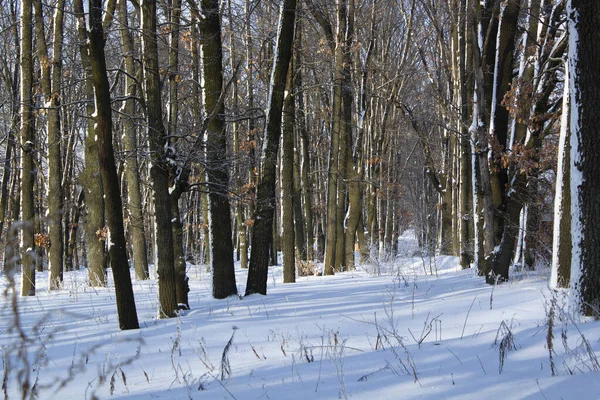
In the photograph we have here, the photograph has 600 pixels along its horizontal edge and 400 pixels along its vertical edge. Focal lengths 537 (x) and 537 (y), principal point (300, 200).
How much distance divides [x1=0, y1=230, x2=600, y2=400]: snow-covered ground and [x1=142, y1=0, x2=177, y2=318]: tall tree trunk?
461mm

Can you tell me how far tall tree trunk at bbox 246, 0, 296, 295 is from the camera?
372 inches

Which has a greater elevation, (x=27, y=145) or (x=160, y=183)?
(x=27, y=145)

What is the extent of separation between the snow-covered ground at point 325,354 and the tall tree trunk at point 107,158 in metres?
0.81

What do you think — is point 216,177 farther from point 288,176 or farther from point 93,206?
point 93,206

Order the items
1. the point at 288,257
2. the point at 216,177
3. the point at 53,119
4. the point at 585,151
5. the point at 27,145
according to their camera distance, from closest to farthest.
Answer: the point at 585,151
the point at 216,177
the point at 27,145
the point at 288,257
the point at 53,119

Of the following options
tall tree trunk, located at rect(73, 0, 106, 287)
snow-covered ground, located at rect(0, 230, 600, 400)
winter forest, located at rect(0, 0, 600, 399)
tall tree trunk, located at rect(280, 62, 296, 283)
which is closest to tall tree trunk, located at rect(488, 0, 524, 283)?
winter forest, located at rect(0, 0, 600, 399)

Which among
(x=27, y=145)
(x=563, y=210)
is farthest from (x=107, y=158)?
(x=27, y=145)

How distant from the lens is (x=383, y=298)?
8492 millimetres

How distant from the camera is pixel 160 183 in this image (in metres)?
7.92

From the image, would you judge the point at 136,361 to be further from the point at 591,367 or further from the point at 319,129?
the point at 319,129

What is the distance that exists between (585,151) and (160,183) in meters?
5.56

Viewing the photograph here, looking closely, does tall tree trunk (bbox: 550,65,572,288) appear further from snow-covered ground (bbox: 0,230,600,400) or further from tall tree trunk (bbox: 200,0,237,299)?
tall tree trunk (bbox: 200,0,237,299)

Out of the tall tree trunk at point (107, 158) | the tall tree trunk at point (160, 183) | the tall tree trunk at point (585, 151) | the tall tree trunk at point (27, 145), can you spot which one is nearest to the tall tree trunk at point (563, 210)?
the tall tree trunk at point (585, 151)

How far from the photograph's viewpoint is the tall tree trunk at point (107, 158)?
666 cm
